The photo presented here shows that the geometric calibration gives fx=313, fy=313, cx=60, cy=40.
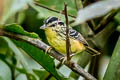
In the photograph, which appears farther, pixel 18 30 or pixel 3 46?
pixel 3 46

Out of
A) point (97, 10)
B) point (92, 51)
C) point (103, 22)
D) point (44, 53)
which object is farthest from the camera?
point (103, 22)

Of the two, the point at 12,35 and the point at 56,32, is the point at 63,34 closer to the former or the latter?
the point at 56,32

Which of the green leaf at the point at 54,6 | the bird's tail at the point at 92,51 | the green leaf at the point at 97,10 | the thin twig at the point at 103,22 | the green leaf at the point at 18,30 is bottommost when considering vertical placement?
the bird's tail at the point at 92,51

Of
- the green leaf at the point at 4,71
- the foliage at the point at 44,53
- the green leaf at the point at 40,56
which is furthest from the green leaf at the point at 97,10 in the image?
the green leaf at the point at 4,71

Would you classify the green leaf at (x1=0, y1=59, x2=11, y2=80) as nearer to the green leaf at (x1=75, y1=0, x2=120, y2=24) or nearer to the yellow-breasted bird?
the yellow-breasted bird

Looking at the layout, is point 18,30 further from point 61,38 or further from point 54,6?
point 61,38

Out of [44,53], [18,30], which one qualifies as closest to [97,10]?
[18,30]

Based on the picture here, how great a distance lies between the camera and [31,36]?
143 centimetres

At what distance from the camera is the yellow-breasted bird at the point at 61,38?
7.16 feet

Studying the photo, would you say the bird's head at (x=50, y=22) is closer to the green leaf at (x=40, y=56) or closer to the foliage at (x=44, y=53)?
the foliage at (x=44, y=53)

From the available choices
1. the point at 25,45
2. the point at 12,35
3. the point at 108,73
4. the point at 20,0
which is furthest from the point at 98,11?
the point at 25,45

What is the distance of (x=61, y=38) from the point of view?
232cm

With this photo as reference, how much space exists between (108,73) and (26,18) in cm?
165

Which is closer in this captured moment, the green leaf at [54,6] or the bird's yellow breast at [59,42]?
the green leaf at [54,6]
